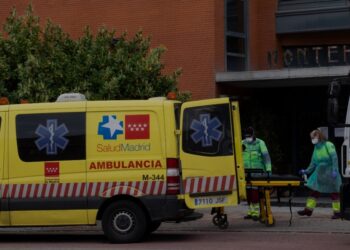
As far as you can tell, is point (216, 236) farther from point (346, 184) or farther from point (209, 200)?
point (346, 184)

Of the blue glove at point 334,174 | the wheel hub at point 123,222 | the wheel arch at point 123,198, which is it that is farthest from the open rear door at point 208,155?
the blue glove at point 334,174

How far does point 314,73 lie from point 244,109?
3.00 meters

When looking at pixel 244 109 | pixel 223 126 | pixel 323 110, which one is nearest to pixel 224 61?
pixel 244 109

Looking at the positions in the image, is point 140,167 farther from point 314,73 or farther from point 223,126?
point 314,73

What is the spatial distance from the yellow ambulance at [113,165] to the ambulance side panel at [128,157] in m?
0.02

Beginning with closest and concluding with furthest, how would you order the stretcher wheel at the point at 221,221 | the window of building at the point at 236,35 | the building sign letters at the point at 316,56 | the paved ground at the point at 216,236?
the paved ground at the point at 216,236 → the stretcher wheel at the point at 221,221 → the window of building at the point at 236,35 → the building sign letters at the point at 316,56

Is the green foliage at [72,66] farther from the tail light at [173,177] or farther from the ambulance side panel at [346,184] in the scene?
the ambulance side panel at [346,184]

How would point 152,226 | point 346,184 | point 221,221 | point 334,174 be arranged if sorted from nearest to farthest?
point 346,184
point 152,226
point 221,221
point 334,174

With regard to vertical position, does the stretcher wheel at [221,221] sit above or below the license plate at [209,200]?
below

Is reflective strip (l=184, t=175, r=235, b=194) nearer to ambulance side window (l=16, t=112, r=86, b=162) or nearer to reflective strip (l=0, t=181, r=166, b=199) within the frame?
reflective strip (l=0, t=181, r=166, b=199)

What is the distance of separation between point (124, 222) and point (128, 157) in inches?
39.3

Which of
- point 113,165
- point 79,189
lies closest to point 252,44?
point 113,165

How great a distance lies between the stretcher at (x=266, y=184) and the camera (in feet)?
43.0

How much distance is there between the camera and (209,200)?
39.0ft
